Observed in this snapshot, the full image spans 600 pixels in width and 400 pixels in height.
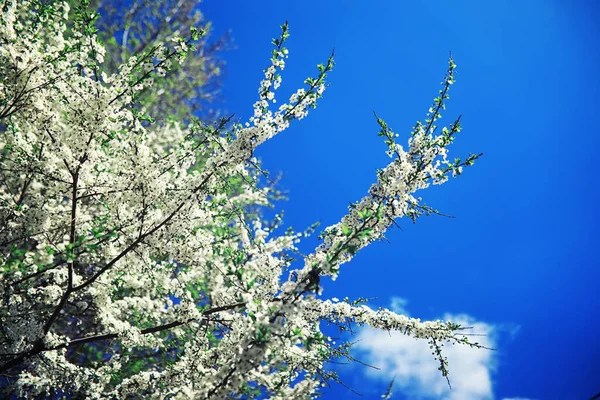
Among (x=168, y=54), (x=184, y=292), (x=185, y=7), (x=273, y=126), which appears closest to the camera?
(x=168, y=54)

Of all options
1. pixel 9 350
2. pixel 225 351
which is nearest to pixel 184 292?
pixel 225 351

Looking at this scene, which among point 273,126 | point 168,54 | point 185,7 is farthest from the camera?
point 185,7

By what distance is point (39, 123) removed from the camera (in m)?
4.52

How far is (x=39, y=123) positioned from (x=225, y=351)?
3595 mm

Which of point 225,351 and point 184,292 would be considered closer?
point 225,351

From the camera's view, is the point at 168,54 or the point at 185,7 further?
the point at 185,7

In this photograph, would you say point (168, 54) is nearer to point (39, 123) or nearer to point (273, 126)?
point (273, 126)

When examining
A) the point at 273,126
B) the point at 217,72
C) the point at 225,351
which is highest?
the point at 217,72

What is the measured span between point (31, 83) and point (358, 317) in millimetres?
4675

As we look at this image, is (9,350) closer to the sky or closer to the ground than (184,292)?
closer to the ground

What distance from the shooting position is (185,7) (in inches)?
535

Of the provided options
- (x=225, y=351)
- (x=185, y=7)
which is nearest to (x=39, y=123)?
(x=225, y=351)

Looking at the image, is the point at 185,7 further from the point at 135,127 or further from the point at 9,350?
the point at 9,350

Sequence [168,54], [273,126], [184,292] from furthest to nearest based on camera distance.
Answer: [184,292]
[273,126]
[168,54]
